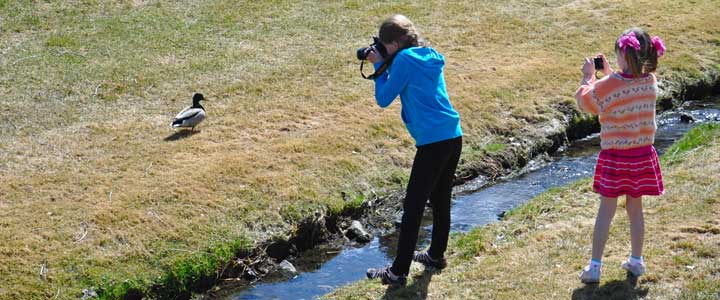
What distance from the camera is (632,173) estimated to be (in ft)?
23.5

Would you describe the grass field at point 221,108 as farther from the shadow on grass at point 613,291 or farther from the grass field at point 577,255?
the shadow on grass at point 613,291

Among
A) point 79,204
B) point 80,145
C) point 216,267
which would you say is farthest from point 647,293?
point 80,145

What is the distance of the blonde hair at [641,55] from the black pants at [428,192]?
58.2 inches

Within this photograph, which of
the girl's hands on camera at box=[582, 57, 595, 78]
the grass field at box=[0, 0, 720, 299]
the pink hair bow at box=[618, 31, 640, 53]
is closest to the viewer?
the pink hair bow at box=[618, 31, 640, 53]

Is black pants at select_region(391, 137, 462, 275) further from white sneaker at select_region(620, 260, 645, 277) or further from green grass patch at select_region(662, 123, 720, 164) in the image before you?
green grass patch at select_region(662, 123, 720, 164)

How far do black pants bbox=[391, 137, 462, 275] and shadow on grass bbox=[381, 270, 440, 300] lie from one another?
14cm

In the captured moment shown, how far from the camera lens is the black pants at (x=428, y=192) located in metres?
7.50

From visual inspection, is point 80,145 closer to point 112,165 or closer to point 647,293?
point 112,165

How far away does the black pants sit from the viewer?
24.6 ft

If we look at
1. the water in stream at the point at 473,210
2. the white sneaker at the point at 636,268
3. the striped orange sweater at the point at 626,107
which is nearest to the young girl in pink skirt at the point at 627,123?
the striped orange sweater at the point at 626,107

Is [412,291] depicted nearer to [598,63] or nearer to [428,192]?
[428,192]

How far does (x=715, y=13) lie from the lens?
795 inches

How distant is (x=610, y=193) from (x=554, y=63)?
9.89 meters

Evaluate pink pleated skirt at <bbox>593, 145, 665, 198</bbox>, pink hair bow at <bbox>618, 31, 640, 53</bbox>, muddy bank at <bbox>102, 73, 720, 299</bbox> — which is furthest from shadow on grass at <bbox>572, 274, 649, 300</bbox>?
muddy bank at <bbox>102, 73, 720, 299</bbox>
